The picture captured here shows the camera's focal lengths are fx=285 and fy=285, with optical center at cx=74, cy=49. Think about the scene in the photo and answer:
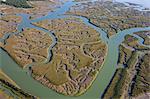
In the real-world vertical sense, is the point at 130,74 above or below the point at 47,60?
below

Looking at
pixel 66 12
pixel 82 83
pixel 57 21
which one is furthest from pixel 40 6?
pixel 82 83

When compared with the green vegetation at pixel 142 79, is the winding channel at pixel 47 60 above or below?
above

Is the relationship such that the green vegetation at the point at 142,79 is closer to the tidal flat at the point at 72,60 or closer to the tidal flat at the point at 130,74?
the tidal flat at the point at 130,74

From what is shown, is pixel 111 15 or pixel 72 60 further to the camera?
pixel 111 15

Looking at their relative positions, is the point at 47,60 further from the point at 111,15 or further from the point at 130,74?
the point at 111,15

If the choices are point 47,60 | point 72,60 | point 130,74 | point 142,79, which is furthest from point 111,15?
point 142,79

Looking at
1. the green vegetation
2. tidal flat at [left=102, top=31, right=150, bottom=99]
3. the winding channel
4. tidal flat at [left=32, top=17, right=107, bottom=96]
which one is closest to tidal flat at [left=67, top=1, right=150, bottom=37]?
the winding channel

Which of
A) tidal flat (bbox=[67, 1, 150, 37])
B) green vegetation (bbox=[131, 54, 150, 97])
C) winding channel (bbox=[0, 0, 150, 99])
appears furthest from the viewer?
tidal flat (bbox=[67, 1, 150, 37])

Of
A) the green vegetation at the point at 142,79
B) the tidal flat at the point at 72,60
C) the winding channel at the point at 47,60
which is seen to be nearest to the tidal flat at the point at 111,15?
the winding channel at the point at 47,60

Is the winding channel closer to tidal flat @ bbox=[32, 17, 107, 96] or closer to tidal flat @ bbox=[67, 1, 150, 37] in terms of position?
tidal flat @ bbox=[32, 17, 107, 96]

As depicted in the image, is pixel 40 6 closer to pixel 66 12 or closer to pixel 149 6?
pixel 66 12

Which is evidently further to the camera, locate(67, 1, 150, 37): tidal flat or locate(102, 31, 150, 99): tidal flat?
locate(67, 1, 150, 37): tidal flat

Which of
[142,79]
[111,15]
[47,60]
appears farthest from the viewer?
[111,15]
